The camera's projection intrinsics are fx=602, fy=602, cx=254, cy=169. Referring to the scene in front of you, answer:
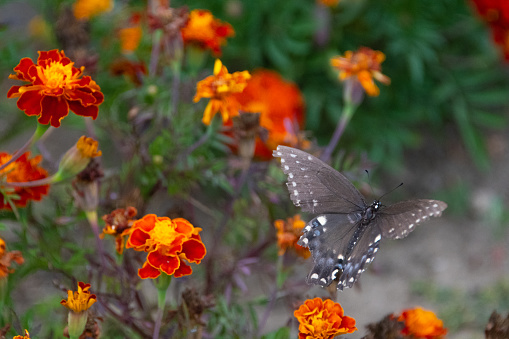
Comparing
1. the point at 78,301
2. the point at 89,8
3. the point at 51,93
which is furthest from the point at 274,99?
the point at 78,301

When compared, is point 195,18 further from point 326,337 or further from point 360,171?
point 326,337

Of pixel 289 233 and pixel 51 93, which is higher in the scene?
pixel 51 93

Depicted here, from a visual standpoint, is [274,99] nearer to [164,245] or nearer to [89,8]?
[89,8]

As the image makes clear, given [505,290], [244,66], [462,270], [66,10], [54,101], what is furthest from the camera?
[244,66]

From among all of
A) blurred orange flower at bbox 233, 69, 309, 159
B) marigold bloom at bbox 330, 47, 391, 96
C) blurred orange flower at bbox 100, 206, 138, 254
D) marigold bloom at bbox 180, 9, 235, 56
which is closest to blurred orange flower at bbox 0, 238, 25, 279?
blurred orange flower at bbox 100, 206, 138, 254

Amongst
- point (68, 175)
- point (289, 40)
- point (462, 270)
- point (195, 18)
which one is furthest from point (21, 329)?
point (462, 270)

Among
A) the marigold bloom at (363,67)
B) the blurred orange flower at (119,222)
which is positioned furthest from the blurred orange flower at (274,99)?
the blurred orange flower at (119,222)

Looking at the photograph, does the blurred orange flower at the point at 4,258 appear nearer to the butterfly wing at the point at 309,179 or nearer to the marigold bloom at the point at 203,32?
the butterfly wing at the point at 309,179
